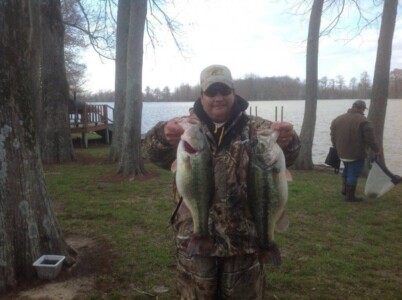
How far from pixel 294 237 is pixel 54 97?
37.4ft

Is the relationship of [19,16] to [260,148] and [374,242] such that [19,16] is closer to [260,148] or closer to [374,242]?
[260,148]

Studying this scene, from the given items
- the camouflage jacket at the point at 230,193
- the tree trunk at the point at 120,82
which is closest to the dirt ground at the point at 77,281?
the camouflage jacket at the point at 230,193

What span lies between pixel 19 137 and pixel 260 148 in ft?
10.2

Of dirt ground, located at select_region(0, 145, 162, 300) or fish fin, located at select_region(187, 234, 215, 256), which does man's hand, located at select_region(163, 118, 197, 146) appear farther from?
dirt ground, located at select_region(0, 145, 162, 300)

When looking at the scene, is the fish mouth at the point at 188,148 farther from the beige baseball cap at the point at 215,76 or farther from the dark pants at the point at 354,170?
the dark pants at the point at 354,170

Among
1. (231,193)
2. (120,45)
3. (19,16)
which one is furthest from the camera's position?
(120,45)

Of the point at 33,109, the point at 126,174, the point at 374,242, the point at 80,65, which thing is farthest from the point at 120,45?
the point at 80,65

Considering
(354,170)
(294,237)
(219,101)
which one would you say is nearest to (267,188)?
(219,101)

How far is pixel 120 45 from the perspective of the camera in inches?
558

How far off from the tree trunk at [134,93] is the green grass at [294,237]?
41.2 inches

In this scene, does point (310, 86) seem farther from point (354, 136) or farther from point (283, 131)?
point (283, 131)

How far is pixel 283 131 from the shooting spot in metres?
2.84

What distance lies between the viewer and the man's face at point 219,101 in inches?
117

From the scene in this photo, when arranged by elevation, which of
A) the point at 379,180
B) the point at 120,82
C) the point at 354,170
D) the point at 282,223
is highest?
the point at 120,82
